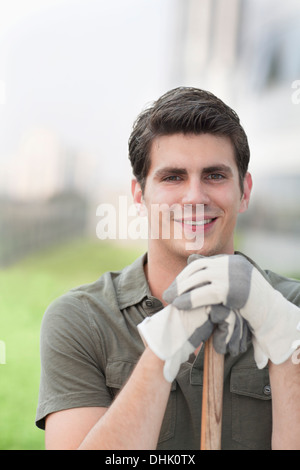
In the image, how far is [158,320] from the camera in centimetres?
132

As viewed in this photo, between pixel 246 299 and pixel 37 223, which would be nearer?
pixel 246 299

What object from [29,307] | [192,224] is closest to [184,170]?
[192,224]

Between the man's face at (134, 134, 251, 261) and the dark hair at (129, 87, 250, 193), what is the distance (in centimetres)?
3

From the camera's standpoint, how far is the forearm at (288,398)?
1438 mm

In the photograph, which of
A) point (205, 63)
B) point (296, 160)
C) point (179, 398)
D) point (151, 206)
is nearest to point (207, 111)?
point (151, 206)

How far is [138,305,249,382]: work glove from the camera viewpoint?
1.31 m

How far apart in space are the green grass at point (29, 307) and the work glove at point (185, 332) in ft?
9.28

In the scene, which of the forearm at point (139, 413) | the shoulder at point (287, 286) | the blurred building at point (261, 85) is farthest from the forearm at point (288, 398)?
the blurred building at point (261, 85)

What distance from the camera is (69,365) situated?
1.61m

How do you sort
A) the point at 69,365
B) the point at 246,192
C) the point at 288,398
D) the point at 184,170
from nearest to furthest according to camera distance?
the point at 288,398 → the point at 69,365 → the point at 184,170 → the point at 246,192

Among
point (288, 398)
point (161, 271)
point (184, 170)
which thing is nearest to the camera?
point (288, 398)

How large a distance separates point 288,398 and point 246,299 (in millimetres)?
345

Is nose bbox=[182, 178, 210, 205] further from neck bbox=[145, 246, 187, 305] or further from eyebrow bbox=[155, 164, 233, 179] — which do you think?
neck bbox=[145, 246, 187, 305]

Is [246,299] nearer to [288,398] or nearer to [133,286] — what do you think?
[288,398]
